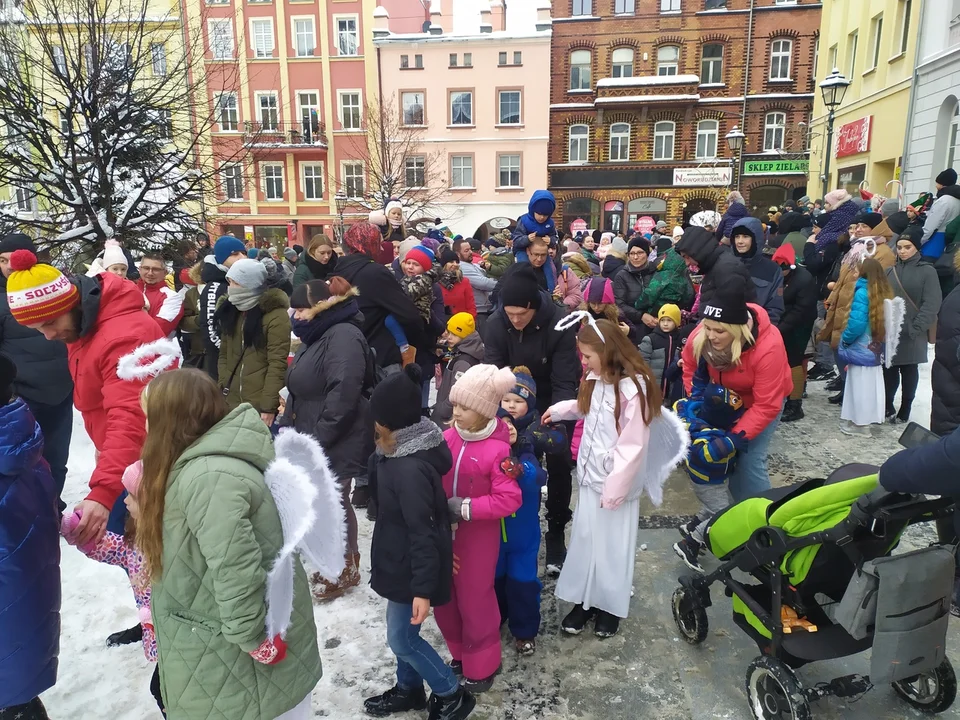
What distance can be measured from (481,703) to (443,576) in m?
0.86

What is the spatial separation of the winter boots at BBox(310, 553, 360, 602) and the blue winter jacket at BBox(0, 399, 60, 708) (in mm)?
1445

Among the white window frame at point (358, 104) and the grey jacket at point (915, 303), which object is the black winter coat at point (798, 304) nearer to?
the grey jacket at point (915, 303)

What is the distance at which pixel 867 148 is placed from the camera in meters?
16.5

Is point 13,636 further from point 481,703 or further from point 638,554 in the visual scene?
point 638,554

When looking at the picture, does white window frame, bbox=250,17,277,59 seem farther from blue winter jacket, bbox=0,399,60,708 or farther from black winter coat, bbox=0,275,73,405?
blue winter jacket, bbox=0,399,60,708

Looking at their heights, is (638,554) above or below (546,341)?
below

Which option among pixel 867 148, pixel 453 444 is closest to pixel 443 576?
pixel 453 444

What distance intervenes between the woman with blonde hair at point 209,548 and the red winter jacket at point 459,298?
15.5 feet

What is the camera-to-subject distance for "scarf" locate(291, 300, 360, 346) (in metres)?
3.61

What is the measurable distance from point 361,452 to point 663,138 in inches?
1176

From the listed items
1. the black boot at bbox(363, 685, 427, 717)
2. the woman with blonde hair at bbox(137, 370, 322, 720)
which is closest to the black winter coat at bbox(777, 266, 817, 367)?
the black boot at bbox(363, 685, 427, 717)

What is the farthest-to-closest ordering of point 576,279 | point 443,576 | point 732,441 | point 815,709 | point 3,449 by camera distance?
point 576,279 < point 732,441 < point 815,709 < point 443,576 < point 3,449

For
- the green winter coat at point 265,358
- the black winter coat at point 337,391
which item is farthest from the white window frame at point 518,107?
the black winter coat at point 337,391

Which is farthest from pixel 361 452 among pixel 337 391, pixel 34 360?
pixel 34 360
